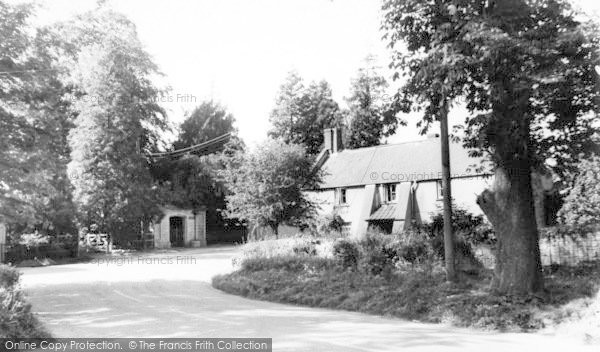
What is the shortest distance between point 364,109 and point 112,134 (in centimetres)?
2840

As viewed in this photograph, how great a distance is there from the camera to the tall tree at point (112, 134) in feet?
127

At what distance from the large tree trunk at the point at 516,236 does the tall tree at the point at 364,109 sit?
1730 inches

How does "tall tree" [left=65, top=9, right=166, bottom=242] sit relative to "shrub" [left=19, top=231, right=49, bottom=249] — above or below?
above

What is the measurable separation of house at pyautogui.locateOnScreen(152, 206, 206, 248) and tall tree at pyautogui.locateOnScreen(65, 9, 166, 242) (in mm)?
4785

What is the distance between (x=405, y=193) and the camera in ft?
123

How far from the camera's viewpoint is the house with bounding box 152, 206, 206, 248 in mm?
46681

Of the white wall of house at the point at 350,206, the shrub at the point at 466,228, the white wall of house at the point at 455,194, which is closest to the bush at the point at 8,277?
the shrub at the point at 466,228

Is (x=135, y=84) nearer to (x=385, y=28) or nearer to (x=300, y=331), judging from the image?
(x=385, y=28)

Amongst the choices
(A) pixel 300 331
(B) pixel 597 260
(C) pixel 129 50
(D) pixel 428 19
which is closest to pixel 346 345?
(A) pixel 300 331

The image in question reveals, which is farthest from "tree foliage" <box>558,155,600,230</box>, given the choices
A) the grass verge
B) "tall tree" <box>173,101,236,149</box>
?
"tall tree" <box>173,101,236,149</box>

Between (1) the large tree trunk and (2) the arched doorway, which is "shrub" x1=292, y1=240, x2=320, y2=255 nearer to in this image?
(1) the large tree trunk

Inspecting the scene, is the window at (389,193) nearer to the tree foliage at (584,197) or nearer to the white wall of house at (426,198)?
the white wall of house at (426,198)

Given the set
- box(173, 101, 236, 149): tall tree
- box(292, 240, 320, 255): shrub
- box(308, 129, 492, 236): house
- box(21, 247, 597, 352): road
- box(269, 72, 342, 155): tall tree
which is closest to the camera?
box(21, 247, 597, 352): road

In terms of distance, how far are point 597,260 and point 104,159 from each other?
3274cm
